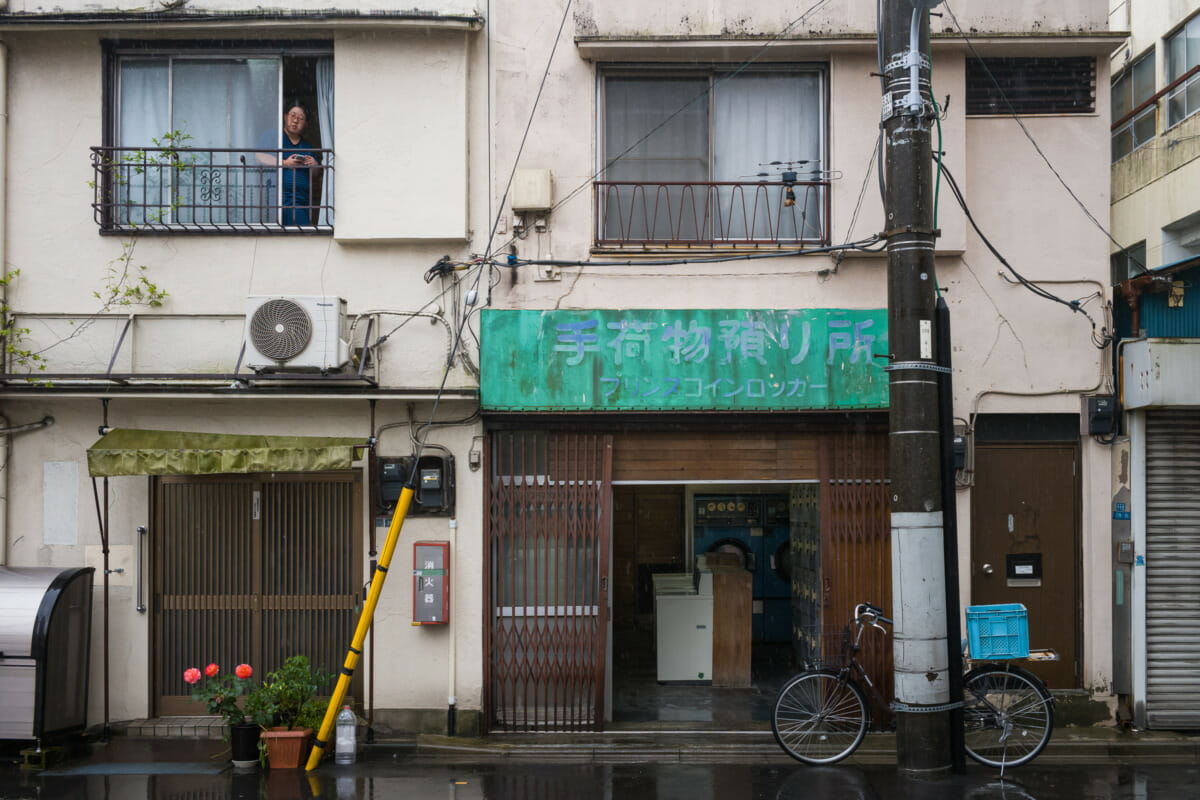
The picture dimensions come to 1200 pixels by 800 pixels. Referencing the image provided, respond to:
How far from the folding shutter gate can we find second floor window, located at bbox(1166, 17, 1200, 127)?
9179 mm

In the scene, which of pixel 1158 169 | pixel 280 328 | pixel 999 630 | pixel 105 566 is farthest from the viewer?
pixel 1158 169

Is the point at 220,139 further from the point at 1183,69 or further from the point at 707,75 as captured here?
the point at 1183,69

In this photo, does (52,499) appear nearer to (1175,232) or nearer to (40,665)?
(40,665)

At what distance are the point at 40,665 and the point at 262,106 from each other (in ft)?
18.1

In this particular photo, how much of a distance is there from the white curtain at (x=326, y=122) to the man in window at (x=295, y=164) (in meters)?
0.13

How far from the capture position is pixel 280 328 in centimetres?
814

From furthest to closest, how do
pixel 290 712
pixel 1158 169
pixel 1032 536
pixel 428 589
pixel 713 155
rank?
pixel 1158 169 → pixel 713 155 → pixel 1032 536 → pixel 428 589 → pixel 290 712

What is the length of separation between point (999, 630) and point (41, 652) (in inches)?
314

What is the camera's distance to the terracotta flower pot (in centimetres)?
760

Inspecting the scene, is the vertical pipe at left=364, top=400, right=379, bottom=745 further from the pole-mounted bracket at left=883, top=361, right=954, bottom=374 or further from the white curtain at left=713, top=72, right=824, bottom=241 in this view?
the pole-mounted bracket at left=883, top=361, right=954, bottom=374

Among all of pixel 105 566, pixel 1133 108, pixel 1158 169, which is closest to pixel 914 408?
pixel 105 566

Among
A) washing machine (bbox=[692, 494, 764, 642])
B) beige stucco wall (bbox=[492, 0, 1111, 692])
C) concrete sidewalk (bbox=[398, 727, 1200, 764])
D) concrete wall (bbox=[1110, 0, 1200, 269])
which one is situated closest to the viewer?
concrete sidewalk (bbox=[398, 727, 1200, 764])

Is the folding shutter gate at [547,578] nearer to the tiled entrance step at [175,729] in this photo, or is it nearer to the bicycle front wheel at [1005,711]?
the tiled entrance step at [175,729]

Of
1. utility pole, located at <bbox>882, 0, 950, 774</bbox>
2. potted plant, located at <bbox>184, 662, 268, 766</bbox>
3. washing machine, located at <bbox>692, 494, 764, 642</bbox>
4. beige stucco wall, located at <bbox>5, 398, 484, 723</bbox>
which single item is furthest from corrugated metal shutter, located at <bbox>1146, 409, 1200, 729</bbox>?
potted plant, located at <bbox>184, 662, 268, 766</bbox>
